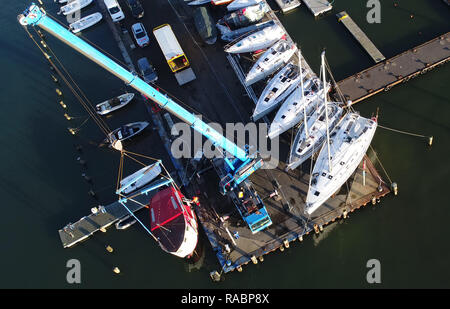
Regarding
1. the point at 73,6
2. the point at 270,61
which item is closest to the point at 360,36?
the point at 270,61

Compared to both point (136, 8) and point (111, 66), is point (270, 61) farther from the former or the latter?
point (136, 8)

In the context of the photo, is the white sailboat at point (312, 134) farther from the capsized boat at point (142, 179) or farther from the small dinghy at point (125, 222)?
the small dinghy at point (125, 222)

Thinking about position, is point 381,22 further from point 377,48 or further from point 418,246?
point 418,246

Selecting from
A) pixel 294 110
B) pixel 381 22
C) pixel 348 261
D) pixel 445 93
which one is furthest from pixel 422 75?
pixel 348 261

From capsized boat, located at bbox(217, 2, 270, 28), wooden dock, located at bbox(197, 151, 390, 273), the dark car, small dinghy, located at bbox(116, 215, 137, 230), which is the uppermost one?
the dark car

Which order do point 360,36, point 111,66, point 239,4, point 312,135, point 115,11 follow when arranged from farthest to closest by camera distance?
point 115,11 < point 239,4 < point 360,36 < point 312,135 < point 111,66

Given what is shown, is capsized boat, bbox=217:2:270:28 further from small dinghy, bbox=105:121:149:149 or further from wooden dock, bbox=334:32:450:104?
small dinghy, bbox=105:121:149:149

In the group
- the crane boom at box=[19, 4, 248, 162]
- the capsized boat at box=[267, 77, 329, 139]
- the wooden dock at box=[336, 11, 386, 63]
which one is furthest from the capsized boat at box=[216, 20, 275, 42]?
the crane boom at box=[19, 4, 248, 162]
